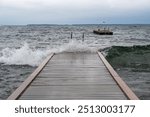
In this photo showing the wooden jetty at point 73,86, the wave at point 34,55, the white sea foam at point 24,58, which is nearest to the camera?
the wooden jetty at point 73,86

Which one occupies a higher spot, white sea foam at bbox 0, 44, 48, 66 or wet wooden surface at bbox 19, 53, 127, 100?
wet wooden surface at bbox 19, 53, 127, 100

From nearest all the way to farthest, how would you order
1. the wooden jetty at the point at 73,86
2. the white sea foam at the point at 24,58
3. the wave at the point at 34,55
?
the wooden jetty at the point at 73,86 → the wave at the point at 34,55 → the white sea foam at the point at 24,58

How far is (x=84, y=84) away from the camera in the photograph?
8383 mm

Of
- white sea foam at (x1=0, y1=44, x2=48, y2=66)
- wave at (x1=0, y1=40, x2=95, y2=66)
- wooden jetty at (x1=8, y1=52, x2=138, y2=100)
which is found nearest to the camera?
wooden jetty at (x1=8, y1=52, x2=138, y2=100)

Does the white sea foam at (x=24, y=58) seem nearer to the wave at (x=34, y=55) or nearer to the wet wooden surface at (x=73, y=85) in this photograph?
the wave at (x=34, y=55)

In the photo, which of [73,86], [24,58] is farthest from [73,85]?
[24,58]

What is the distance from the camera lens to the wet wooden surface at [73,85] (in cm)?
715

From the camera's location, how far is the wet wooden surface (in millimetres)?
7152

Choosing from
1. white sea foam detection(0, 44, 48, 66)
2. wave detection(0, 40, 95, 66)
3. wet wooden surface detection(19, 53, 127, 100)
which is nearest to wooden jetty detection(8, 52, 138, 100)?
wet wooden surface detection(19, 53, 127, 100)

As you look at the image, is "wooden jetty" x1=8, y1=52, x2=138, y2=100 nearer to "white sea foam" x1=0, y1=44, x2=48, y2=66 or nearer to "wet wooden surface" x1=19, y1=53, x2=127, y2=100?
"wet wooden surface" x1=19, y1=53, x2=127, y2=100

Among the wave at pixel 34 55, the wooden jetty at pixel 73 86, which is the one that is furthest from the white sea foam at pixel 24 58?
the wooden jetty at pixel 73 86

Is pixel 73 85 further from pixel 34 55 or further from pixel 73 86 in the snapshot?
pixel 34 55

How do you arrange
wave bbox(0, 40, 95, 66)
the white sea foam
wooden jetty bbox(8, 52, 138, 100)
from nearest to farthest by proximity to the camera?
1. wooden jetty bbox(8, 52, 138, 100)
2. wave bbox(0, 40, 95, 66)
3. the white sea foam

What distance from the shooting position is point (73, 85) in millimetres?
8250
